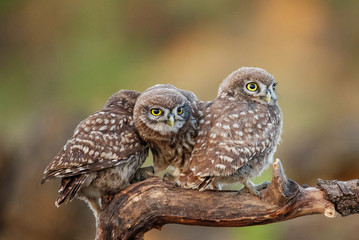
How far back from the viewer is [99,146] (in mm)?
3514

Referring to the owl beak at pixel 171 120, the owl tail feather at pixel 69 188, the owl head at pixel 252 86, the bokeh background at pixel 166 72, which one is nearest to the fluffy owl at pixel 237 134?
the owl head at pixel 252 86

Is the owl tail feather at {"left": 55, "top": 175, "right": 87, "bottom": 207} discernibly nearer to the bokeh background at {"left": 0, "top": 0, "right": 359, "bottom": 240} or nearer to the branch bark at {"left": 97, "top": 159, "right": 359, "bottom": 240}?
the branch bark at {"left": 97, "top": 159, "right": 359, "bottom": 240}

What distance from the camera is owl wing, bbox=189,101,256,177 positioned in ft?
10.7

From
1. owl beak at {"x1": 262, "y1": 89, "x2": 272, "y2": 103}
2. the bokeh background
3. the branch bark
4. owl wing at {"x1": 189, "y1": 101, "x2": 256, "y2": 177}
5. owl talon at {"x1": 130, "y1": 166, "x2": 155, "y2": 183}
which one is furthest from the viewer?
the bokeh background

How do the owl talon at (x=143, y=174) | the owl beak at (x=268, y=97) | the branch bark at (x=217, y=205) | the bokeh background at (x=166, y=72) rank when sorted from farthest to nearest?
1. the bokeh background at (x=166, y=72)
2. the owl talon at (x=143, y=174)
3. the owl beak at (x=268, y=97)
4. the branch bark at (x=217, y=205)

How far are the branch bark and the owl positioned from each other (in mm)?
219

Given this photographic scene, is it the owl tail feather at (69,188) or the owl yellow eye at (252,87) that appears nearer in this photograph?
the owl tail feather at (69,188)

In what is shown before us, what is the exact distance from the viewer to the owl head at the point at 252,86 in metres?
3.62

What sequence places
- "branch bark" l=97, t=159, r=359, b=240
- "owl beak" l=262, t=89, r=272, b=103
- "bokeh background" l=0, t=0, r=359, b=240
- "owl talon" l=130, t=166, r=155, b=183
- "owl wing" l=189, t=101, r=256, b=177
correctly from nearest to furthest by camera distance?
"owl wing" l=189, t=101, r=256, b=177, "branch bark" l=97, t=159, r=359, b=240, "owl beak" l=262, t=89, r=272, b=103, "owl talon" l=130, t=166, r=155, b=183, "bokeh background" l=0, t=0, r=359, b=240

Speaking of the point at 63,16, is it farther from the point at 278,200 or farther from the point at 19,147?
the point at 278,200

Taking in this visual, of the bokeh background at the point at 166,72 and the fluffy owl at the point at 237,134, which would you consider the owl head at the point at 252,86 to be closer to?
the fluffy owl at the point at 237,134

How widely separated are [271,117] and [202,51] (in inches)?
245

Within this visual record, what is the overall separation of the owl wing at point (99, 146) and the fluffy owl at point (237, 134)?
459mm

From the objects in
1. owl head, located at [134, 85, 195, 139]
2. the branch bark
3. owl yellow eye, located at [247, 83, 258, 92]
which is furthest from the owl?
owl yellow eye, located at [247, 83, 258, 92]
